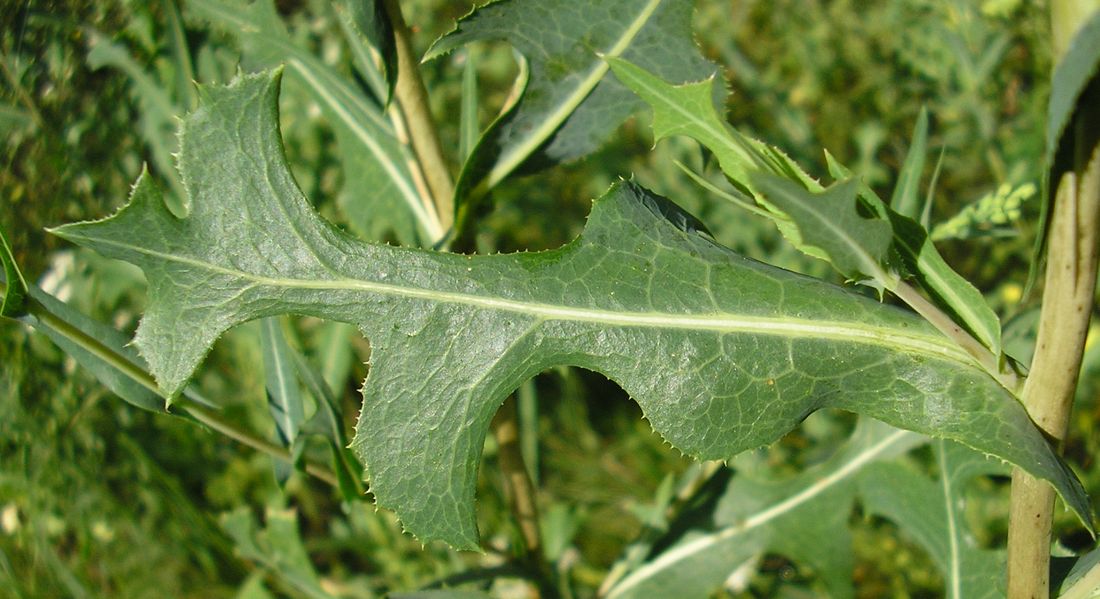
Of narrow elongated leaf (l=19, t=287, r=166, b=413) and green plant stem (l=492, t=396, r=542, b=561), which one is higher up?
narrow elongated leaf (l=19, t=287, r=166, b=413)

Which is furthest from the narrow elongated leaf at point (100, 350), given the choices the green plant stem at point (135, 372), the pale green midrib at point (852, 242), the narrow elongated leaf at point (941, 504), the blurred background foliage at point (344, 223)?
the narrow elongated leaf at point (941, 504)

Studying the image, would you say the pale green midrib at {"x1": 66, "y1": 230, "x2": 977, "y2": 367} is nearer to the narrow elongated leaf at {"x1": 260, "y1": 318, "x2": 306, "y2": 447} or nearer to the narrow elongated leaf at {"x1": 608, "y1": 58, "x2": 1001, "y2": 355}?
the narrow elongated leaf at {"x1": 608, "y1": 58, "x2": 1001, "y2": 355}

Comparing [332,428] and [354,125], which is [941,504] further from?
[354,125]

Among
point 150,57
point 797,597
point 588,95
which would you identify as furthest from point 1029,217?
point 150,57

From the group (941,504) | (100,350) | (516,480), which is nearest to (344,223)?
(516,480)

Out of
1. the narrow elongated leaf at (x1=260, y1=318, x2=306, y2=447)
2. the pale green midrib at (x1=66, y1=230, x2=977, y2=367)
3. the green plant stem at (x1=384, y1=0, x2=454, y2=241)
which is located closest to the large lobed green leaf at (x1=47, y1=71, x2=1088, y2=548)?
the pale green midrib at (x1=66, y1=230, x2=977, y2=367)

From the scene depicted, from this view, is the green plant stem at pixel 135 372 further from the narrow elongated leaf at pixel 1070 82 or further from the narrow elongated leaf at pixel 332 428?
the narrow elongated leaf at pixel 1070 82

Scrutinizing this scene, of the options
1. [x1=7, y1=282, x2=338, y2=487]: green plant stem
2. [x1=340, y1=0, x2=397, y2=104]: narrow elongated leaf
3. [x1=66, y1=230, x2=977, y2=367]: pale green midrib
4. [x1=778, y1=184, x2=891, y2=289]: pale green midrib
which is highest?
[x1=340, y1=0, x2=397, y2=104]: narrow elongated leaf
